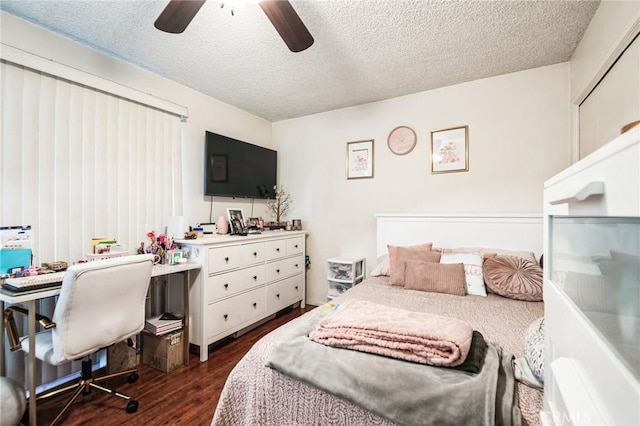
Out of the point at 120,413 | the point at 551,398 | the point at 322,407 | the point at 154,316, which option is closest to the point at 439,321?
the point at 551,398

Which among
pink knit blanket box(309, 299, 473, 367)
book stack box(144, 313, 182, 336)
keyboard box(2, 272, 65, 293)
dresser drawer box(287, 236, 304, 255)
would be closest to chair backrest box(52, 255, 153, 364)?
keyboard box(2, 272, 65, 293)

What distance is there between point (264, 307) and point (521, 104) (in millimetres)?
3109

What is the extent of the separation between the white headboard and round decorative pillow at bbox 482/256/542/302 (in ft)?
1.17

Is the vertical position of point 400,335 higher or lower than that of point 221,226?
lower

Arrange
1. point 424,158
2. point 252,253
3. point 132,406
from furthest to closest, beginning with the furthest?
point 424,158, point 252,253, point 132,406

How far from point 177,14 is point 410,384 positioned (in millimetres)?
1909

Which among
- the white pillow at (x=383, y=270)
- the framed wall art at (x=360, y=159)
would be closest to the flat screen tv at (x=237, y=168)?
the framed wall art at (x=360, y=159)

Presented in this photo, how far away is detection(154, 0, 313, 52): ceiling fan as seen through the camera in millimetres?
1353

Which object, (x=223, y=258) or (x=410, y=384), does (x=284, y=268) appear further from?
(x=410, y=384)

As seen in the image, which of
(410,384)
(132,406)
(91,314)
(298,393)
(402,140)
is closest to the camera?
(410,384)

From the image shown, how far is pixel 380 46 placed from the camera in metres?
2.11

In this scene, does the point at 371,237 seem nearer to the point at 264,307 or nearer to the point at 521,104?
the point at 264,307

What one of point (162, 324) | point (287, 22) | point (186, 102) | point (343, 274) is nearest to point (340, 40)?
point (287, 22)

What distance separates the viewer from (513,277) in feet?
6.41
